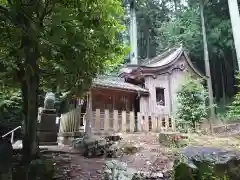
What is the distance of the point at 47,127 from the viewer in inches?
528

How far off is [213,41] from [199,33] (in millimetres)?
1470

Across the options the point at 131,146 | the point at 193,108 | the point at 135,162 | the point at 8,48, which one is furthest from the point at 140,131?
the point at 8,48

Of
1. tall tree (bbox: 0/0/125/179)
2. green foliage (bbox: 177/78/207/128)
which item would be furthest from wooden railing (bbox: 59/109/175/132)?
tall tree (bbox: 0/0/125/179)

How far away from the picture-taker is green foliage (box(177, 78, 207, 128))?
14430mm

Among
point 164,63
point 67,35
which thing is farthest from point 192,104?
point 67,35

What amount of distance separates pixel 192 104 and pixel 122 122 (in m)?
4.03

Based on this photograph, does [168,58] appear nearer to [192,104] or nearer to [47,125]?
[192,104]

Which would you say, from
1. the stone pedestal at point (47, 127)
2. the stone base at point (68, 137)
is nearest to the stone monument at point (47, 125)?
the stone pedestal at point (47, 127)

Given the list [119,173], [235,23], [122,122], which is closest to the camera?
[119,173]

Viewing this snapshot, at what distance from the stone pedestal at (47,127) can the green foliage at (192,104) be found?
21.6 feet

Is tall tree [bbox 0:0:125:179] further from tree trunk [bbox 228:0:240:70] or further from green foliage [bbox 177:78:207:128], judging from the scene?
tree trunk [bbox 228:0:240:70]

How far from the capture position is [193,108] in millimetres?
14625

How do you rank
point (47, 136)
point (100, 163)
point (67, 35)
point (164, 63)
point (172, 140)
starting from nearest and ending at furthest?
point (67, 35)
point (100, 163)
point (172, 140)
point (47, 136)
point (164, 63)

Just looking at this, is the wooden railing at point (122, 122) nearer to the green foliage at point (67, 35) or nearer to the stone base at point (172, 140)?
the stone base at point (172, 140)
